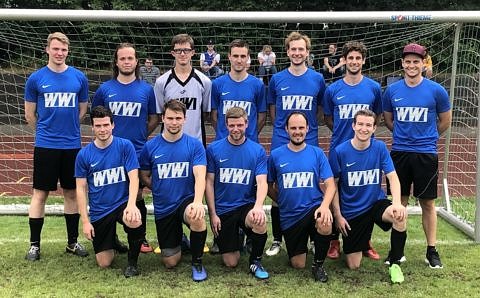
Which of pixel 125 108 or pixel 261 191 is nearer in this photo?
pixel 261 191

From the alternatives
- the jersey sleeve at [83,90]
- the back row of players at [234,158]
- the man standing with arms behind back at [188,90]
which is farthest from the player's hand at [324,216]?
the jersey sleeve at [83,90]

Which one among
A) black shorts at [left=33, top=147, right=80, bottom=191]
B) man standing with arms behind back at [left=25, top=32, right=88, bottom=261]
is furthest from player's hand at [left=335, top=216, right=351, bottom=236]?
black shorts at [left=33, top=147, right=80, bottom=191]

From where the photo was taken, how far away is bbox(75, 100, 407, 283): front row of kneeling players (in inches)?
158

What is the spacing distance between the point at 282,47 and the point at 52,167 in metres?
3.33

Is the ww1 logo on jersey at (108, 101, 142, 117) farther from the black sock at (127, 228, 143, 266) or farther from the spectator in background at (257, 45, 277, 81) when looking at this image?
the spectator in background at (257, 45, 277, 81)

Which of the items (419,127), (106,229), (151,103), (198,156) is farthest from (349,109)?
(106,229)

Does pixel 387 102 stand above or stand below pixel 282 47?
below

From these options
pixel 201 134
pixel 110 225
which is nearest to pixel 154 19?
pixel 201 134

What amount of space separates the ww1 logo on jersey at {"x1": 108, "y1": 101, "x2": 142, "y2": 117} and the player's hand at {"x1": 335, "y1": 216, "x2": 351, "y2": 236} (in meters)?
2.01

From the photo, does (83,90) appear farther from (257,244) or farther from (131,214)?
(257,244)

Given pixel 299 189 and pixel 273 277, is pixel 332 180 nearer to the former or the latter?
pixel 299 189

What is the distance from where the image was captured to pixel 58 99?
14.2ft

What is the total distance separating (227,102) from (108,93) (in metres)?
1.07

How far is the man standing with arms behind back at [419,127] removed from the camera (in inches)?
166
